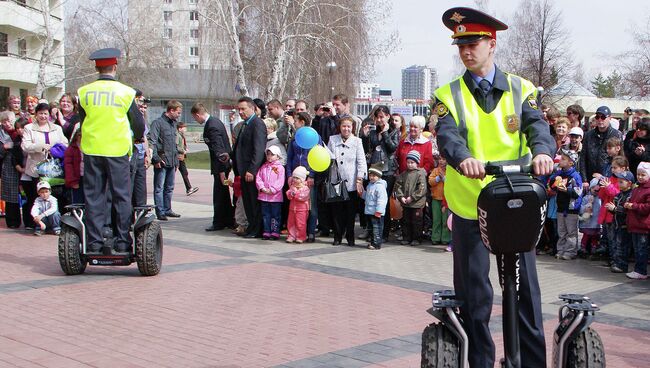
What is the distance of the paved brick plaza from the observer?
19.4ft

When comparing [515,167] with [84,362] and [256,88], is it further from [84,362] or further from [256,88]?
[256,88]

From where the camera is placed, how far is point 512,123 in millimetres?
4156

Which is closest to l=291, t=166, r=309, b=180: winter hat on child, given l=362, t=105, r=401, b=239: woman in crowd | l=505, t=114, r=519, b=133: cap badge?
l=362, t=105, r=401, b=239: woman in crowd

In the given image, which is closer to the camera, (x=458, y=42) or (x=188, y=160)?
(x=458, y=42)

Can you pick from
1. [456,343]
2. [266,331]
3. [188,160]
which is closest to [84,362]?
[266,331]

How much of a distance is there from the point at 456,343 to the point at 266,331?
2.85 meters

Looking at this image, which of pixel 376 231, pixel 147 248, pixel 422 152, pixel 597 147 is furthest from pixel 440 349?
pixel 422 152

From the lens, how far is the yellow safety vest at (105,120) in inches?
337

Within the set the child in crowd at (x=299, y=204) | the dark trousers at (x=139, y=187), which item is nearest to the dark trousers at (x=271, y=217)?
the child in crowd at (x=299, y=204)

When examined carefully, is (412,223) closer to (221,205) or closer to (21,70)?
(221,205)

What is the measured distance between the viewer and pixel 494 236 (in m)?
3.75

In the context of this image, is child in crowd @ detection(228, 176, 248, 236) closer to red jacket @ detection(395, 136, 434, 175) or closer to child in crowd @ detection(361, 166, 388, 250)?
child in crowd @ detection(361, 166, 388, 250)

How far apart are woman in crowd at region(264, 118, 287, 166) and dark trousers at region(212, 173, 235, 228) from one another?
115 cm

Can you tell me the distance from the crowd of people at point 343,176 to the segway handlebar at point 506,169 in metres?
6.43
